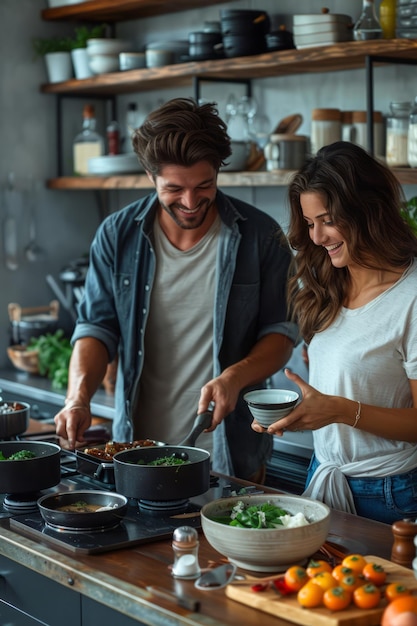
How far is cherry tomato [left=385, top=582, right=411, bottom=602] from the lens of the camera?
5.59 ft

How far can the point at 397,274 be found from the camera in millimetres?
2480

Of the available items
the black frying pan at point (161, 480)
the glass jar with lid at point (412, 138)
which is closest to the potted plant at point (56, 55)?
the glass jar with lid at point (412, 138)

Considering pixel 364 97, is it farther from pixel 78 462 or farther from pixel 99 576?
pixel 99 576

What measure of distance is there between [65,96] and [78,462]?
10.8ft

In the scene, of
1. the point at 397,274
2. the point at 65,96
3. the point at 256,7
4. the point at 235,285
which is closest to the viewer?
the point at 397,274

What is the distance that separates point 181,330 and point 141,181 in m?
1.86

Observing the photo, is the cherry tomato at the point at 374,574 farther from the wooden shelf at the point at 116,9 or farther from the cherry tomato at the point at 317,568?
the wooden shelf at the point at 116,9

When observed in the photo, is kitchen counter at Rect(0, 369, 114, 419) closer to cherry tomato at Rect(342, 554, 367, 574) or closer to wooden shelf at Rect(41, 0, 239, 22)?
wooden shelf at Rect(41, 0, 239, 22)

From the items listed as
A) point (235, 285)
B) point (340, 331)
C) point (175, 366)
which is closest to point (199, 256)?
point (235, 285)

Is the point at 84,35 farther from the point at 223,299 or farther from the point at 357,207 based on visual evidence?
the point at 357,207

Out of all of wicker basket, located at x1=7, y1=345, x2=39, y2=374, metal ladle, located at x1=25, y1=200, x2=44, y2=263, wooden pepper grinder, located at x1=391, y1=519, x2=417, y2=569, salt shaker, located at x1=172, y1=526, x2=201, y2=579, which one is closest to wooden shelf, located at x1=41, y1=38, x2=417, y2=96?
metal ladle, located at x1=25, y1=200, x2=44, y2=263

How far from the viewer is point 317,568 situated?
1792mm

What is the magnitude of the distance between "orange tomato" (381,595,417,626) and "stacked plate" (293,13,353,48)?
8.70 ft

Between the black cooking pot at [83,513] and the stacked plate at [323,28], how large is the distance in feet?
7.34
